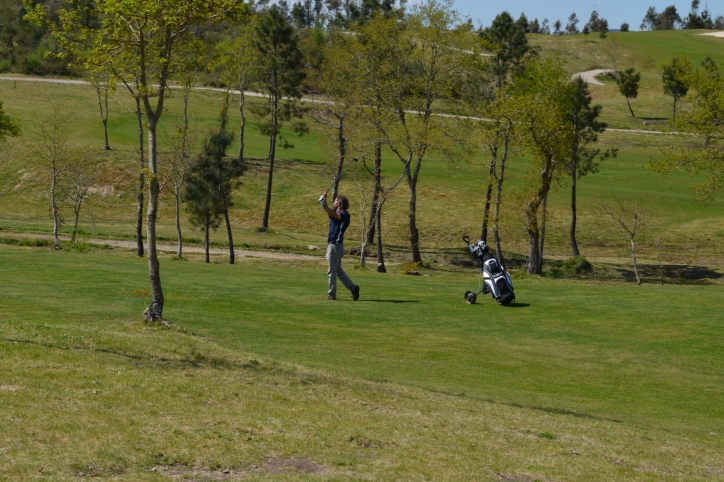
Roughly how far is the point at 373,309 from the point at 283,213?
55.4 meters

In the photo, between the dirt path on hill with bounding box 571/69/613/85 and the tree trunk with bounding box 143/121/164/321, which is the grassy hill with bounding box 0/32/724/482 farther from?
the dirt path on hill with bounding box 571/69/613/85

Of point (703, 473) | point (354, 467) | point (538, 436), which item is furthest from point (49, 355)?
point (703, 473)

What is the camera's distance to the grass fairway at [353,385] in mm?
10859

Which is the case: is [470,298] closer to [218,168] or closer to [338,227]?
[338,227]

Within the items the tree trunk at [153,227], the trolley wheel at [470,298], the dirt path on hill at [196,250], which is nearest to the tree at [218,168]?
the dirt path on hill at [196,250]

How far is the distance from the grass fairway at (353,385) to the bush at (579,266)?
28.0 m

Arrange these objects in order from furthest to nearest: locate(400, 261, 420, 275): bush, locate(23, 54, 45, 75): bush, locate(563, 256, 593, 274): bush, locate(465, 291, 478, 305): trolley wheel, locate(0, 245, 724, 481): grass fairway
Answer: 1. locate(23, 54, 45, 75): bush
2. locate(563, 256, 593, 274): bush
3. locate(400, 261, 420, 275): bush
4. locate(465, 291, 478, 305): trolley wheel
5. locate(0, 245, 724, 481): grass fairway

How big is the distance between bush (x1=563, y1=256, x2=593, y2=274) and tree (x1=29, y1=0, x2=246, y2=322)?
41.7 meters

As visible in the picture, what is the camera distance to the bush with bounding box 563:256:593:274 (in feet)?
187

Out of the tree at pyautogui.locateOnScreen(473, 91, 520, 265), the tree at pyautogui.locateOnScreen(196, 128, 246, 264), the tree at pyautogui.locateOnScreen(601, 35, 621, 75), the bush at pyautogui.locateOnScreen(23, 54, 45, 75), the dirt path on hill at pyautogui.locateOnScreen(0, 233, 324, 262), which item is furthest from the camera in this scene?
the tree at pyautogui.locateOnScreen(601, 35, 621, 75)

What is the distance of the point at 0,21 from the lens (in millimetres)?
147625

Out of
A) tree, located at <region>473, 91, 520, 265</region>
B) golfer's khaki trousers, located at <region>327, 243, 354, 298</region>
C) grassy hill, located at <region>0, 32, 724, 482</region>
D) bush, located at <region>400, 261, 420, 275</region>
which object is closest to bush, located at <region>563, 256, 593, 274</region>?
tree, located at <region>473, 91, 520, 265</region>

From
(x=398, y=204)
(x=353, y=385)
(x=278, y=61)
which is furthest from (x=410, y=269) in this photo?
(x=353, y=385)

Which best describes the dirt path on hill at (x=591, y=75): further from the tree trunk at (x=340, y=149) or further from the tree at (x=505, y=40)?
the tree trunk at (x=340, y=149)
